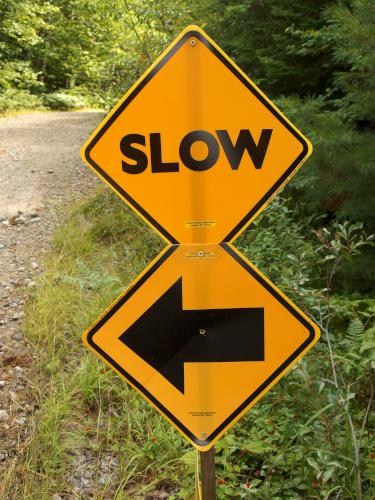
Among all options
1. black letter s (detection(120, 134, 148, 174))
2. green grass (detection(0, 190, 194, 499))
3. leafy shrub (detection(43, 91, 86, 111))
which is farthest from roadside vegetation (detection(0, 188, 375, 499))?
leafy shrub (detection(43, 91, 86, 111))

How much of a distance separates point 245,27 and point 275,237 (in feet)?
9.96

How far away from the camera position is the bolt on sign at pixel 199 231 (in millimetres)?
1708

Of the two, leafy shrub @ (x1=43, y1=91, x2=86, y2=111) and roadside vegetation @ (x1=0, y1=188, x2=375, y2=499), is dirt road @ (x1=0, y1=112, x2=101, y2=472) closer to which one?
roadside vegetation @ (x1=0, y1=188, x2=375, y2=499)

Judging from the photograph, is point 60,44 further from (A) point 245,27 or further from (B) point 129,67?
(A) point 245,27

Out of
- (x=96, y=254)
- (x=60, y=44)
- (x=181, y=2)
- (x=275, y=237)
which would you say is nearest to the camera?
(x=275, y=237)

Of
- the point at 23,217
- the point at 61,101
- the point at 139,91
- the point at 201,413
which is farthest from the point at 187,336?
the point at 61,101

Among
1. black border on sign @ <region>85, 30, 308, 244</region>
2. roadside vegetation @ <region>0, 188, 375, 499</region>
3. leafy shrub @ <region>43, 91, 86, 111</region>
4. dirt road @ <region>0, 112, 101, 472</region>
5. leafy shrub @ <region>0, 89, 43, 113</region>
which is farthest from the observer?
leafy shrub @ <region>43, 91, 86, 111</region>

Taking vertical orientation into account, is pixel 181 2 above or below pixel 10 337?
above

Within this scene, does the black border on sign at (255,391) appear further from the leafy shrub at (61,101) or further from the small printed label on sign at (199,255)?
the leafy shrub at (61,101)

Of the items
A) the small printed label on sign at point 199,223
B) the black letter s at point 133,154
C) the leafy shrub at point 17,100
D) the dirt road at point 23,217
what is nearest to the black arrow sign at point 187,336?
the small printed label on sign at point 199,223

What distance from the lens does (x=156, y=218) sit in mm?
1786

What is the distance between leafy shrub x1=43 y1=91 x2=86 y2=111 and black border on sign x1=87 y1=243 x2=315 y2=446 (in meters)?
18.3

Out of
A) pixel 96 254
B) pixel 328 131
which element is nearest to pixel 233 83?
pixel 328 131

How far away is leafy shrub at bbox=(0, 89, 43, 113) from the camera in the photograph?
51.9 ft
